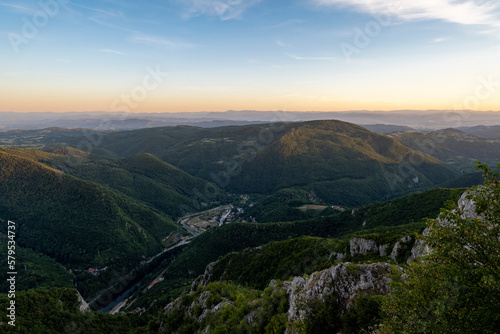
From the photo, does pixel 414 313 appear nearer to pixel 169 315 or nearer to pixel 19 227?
pixel 169 315

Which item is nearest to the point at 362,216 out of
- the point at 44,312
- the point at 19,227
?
the point at 44,312

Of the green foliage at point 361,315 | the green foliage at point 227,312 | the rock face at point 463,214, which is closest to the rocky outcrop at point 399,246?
the rock face at point 463,214

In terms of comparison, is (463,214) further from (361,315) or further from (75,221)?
(75,221)

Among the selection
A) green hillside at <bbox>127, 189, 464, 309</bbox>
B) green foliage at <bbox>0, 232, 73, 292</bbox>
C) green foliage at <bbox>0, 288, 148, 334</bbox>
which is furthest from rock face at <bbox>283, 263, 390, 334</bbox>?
green foliage at <bbox>0, 232, 73, 292</bbox>

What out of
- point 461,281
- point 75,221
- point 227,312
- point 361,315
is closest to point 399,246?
point 361,315

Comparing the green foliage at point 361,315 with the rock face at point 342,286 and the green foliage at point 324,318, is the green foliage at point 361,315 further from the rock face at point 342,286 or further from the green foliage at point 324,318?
the rock face at point 342,286

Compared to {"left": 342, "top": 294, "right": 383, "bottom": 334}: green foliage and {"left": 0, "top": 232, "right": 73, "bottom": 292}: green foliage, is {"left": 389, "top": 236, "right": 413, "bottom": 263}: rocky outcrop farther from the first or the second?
{"left": 0, "top": 232, "right": 73, "bottom": 292}: green foliage
